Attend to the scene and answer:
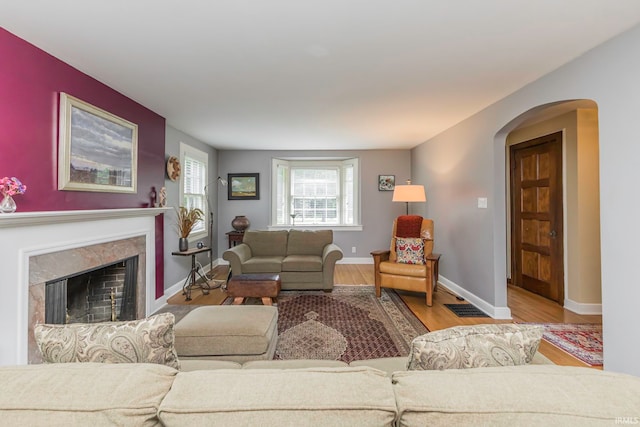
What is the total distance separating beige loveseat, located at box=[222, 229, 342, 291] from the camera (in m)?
4.17

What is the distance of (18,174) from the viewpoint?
1.94m

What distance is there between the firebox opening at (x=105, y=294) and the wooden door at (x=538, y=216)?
5.05 m

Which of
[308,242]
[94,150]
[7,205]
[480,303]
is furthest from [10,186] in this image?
[480,303]

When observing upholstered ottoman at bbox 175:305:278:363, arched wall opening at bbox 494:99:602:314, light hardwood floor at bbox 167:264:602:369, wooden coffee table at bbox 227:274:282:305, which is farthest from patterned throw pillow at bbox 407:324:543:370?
arched wall opening at bbox 494:99:602:314

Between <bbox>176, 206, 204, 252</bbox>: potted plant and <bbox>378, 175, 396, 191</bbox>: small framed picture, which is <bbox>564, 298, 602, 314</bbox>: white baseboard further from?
<bbox>176, 206, 204, 252</bbox>: potted plant

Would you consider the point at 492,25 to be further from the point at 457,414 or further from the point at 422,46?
the point at 457,414

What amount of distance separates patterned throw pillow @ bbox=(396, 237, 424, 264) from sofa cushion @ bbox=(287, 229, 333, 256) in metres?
1.23

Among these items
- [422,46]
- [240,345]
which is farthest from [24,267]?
[422,46]

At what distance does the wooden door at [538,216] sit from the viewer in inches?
145

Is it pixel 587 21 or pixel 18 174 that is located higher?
pixel 587 21

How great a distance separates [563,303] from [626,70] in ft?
9.32

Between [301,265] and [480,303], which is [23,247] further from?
[480,303]

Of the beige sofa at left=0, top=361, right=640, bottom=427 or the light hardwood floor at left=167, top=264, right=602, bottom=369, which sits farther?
the light hardwood floor at left=167, top=264, right=602, bottom=369

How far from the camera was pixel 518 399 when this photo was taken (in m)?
0.73
